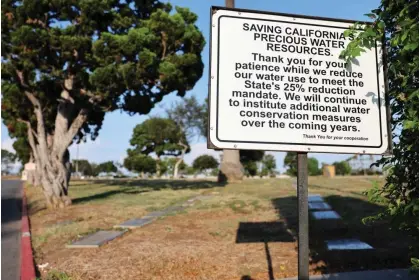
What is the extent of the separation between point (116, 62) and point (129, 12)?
252cm

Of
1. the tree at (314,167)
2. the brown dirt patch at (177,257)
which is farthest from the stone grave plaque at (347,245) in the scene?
the tree at (314,167)

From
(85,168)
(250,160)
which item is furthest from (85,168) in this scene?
(250,160)

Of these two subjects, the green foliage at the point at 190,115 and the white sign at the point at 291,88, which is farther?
the green foliage at the point at 190,115

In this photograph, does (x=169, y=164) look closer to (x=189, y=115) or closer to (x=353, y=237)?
(x=189, y=115)

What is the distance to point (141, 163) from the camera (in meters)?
61.9

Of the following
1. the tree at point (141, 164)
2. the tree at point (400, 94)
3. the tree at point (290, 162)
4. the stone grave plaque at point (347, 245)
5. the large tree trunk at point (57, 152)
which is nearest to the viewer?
the tree at point (400, 94)

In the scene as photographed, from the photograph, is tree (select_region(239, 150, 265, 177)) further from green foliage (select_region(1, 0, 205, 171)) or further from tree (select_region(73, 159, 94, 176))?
tree (select_region(73, 159, 94, 176))

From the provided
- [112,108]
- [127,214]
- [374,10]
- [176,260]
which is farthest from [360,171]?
[374,10]

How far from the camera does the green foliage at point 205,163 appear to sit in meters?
66.9

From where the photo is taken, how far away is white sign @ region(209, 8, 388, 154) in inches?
112

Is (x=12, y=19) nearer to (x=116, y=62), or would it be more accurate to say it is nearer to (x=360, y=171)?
(x=116, y=62)

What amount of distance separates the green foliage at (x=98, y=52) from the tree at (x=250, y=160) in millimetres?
30250

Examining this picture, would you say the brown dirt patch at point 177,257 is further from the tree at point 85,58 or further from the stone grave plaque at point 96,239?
the tree at point 85,58

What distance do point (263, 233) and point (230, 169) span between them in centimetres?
1788
